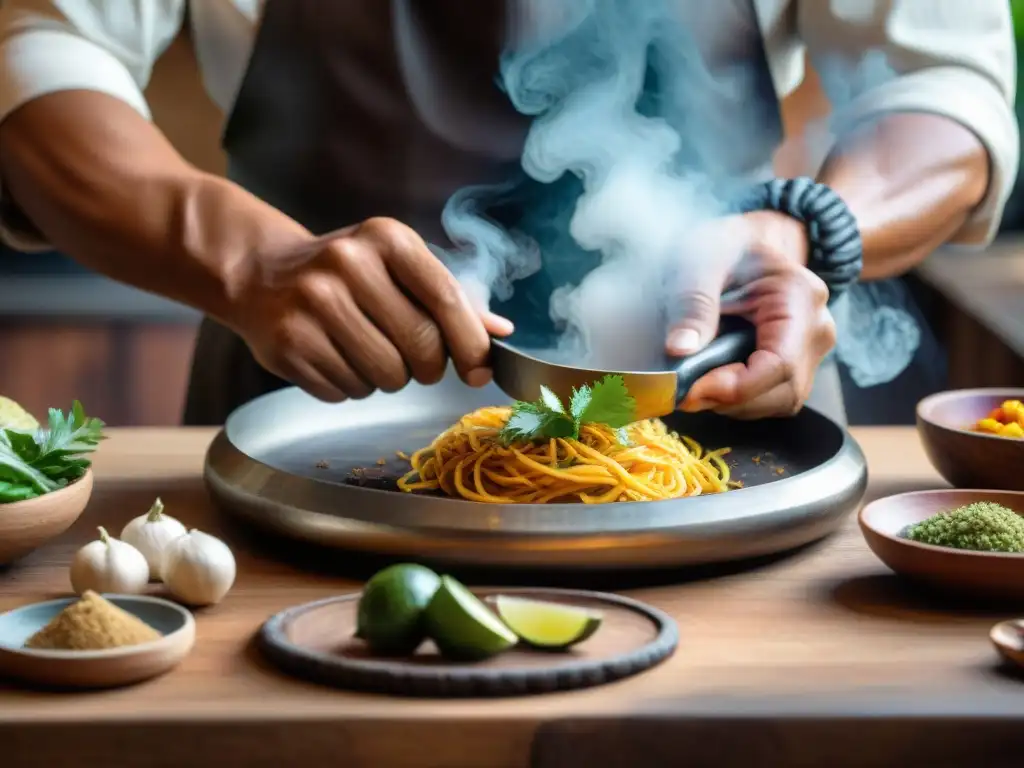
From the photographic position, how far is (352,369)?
1.66m

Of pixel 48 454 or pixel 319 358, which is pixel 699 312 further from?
pixel 48 454

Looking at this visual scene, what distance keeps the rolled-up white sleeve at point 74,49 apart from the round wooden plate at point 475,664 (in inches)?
48.4

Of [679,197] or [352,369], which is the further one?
[679,197]

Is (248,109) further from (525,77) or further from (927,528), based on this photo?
(927,528)

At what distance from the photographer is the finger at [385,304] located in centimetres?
161

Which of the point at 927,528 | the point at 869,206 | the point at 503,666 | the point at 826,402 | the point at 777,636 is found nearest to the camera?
the point at 503,666

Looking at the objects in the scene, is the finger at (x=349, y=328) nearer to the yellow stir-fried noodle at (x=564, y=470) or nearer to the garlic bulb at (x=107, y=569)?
the yellow stir-fried noodle at (x=564, y=470)

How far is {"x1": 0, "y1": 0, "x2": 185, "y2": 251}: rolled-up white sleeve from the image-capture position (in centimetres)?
211

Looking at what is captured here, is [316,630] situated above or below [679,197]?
below

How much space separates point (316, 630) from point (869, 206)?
1.38 m

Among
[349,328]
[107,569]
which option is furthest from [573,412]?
[107,569]

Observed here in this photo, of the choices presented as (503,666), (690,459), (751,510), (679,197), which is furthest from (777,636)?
(679,197)

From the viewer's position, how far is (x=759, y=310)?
1.85 m

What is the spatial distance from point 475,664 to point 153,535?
1.41ft
